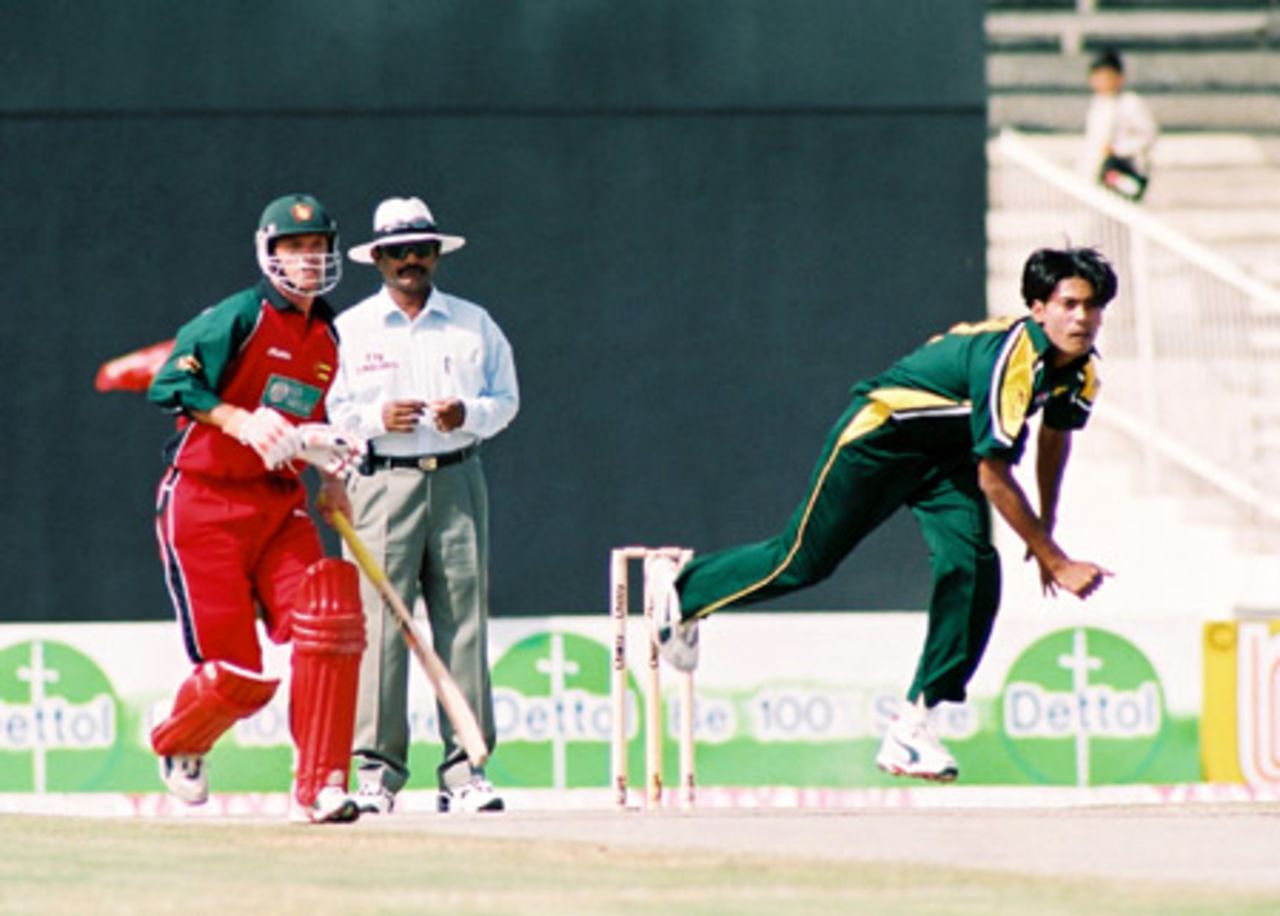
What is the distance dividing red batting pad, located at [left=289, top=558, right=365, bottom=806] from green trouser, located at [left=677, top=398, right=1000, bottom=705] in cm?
125

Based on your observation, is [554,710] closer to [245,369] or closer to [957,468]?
[957,468]

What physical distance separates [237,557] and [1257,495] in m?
7.28

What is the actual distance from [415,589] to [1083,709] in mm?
3468

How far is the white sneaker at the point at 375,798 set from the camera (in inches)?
384

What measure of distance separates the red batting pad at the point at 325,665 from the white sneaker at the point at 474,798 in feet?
3.78

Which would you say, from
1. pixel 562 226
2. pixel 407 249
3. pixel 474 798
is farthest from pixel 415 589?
pixel 562 226

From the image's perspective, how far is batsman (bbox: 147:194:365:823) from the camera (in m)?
8.70

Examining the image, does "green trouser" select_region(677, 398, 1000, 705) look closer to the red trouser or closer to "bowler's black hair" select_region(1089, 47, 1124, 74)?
the red trouser

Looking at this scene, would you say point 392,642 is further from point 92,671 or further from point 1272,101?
point 1272,101

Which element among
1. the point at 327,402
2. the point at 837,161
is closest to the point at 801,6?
the point at 837,161

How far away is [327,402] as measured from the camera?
32.4 ft

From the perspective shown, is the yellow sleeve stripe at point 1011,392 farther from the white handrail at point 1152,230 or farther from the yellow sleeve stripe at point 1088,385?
the white handrail at point 1152,230

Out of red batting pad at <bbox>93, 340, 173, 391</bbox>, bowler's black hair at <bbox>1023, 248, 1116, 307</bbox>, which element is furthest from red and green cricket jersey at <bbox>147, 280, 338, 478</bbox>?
red batting pad at <bbox>93, 340, 173, 391</bbox>

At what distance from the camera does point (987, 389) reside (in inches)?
335
